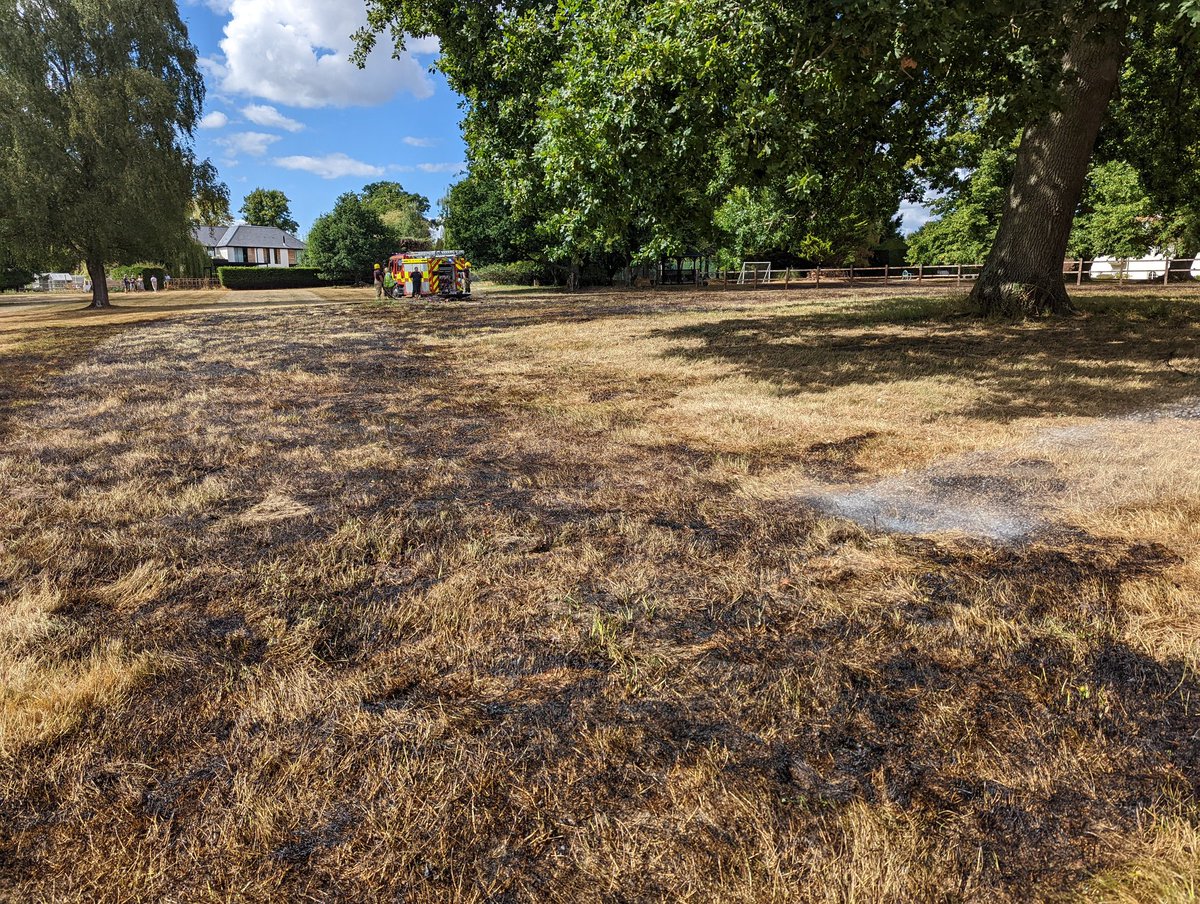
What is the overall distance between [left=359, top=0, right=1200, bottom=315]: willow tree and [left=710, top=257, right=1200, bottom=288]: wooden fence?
13522mm

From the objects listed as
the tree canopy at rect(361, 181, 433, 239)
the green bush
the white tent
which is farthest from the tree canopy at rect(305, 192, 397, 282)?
the white tent

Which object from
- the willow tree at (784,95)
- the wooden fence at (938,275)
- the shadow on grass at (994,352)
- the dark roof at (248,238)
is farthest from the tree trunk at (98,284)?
the dark roof at (248,238)

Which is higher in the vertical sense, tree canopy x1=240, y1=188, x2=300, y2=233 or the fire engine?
tree canopy x1=240, y1=188, x2=300, y2=233

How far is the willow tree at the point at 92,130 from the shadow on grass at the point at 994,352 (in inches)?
949

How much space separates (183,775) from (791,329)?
13.2m

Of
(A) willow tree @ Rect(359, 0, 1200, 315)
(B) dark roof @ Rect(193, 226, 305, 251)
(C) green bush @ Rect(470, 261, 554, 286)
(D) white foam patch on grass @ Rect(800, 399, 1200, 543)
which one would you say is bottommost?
(D) white foam patch on grass @ Rect(800, 399, 1200, 543)

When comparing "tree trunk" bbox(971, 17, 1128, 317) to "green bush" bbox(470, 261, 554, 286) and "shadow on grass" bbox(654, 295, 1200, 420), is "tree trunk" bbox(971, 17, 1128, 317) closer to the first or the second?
"shadow on grass" bbox(654, 295, 1200, 420)

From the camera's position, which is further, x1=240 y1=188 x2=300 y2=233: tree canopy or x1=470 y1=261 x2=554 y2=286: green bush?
x1=240 y1=188 x2=300 y2=233: tree canopy

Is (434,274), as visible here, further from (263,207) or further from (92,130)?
(263,207)

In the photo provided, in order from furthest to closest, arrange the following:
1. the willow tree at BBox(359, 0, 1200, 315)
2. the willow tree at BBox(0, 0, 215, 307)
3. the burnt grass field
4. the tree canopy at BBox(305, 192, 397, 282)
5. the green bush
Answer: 1. the tree canopy at BBox(305, 192, 397, 282)
2. the green bush
3. the willow tree at BBox(0, 0, 215, 307)
4. the willow tree at BBox(359, 0, 1200, 315)
5. the burnt grass field

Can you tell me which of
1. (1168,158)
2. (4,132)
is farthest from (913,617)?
(4,132)

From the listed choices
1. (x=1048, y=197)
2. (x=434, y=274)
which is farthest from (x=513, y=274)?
(x=1048, y=197)

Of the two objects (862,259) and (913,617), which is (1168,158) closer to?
(913,617)

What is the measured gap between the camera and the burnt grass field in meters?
1.53
